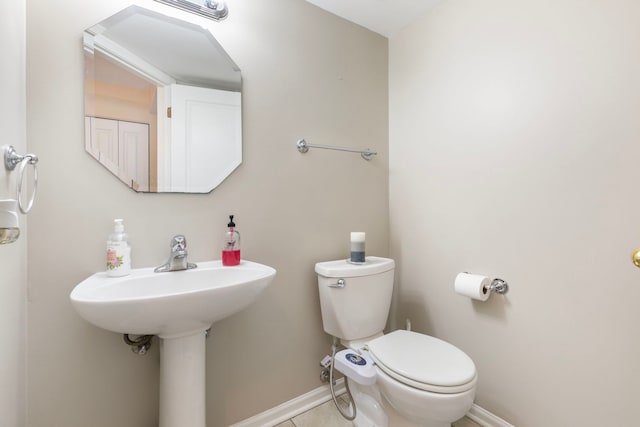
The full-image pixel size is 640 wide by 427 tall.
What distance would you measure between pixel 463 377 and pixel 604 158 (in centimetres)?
93

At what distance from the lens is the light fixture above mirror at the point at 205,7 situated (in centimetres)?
119

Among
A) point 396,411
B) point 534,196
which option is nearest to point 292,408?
point 396,411

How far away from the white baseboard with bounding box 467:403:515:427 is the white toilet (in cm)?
39

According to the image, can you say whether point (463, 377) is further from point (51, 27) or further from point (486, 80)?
point (51, 27)

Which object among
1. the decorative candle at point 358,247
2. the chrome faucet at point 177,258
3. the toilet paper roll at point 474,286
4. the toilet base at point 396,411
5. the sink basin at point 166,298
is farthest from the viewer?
the decorative candle at point 358,247

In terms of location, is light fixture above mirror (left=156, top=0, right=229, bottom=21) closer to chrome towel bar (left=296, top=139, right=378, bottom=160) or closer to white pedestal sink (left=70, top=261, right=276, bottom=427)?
chrome towel bar (left=296, top=139, right=378, bottom=160)

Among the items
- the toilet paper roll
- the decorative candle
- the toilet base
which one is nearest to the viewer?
the toilet base

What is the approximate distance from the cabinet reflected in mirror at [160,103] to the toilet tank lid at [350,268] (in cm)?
64

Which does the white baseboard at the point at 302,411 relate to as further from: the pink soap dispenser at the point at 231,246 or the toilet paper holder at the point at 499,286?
the pink soap dispenser at the point at 231,246

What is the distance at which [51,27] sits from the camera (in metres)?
0.98

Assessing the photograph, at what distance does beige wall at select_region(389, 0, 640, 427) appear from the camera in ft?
3.31

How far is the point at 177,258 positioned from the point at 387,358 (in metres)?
0.91

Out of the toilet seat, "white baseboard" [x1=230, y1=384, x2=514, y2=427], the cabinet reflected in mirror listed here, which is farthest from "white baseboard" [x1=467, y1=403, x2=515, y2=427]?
the cabinet reflected in mirror

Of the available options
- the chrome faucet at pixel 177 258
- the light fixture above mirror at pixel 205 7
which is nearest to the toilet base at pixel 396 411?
the chrome faucet at pixel 177 258
